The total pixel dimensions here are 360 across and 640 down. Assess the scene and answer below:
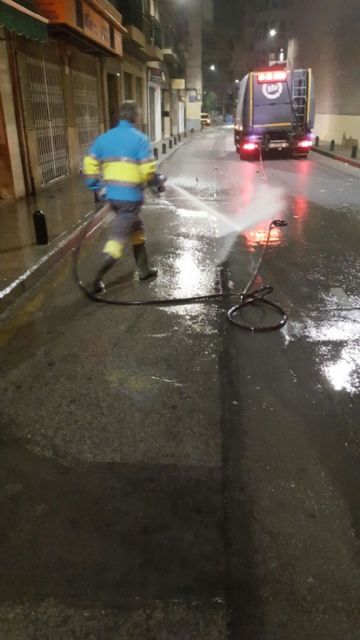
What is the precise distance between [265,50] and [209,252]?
84.7 m

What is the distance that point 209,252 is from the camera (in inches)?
298

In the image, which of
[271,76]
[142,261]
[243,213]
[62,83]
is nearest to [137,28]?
[271,76]

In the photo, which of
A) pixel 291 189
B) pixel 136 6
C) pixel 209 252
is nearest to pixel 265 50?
pixel 136 6

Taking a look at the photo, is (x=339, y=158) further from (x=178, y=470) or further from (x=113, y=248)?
(x=178, y=470)

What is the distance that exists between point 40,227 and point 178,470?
5.15 meters

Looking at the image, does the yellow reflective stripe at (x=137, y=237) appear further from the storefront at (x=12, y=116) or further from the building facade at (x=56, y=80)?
the storefront at (x=12, y=116)

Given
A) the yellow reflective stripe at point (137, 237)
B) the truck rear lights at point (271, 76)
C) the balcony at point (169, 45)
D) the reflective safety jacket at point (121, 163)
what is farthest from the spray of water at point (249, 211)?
the balcony at point (169, 45)

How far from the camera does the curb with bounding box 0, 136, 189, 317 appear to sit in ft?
18.0

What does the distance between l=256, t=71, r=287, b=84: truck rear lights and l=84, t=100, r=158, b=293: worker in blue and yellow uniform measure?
17.1 m

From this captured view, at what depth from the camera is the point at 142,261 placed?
6.13m

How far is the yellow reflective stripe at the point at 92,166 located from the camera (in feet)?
17.3

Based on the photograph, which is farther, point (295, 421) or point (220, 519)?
point (295, 421)

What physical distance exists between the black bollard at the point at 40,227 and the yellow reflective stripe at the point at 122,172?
81.9 inches

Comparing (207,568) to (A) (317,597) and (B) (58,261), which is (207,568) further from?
(B) (58,261)
